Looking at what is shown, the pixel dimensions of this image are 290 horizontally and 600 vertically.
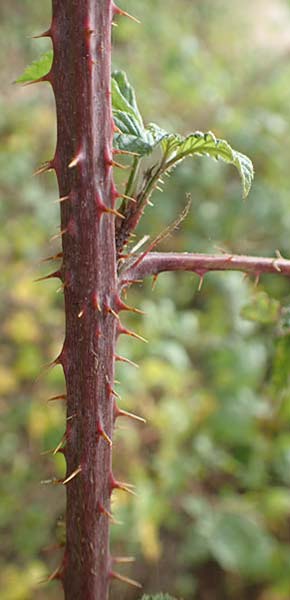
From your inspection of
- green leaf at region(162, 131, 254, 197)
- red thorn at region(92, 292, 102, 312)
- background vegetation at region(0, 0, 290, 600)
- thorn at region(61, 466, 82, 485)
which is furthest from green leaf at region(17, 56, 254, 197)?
background vegetation at region(0, 0, 290, 600)

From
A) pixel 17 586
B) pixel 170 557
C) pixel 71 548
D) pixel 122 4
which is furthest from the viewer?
pixel 122 4

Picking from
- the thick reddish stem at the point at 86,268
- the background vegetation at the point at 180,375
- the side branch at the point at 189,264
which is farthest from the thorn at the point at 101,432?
the background vegetation at the point at 180,375

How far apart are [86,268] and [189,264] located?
0.32ft

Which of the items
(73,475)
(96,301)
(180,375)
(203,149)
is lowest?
(180,375)

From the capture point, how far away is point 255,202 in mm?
2496

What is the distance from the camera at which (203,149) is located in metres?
0.50

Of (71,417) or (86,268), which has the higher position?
(86,268)

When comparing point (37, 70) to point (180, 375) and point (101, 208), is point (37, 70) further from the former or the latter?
point (180, 375)

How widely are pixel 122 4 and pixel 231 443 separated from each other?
1976 mm

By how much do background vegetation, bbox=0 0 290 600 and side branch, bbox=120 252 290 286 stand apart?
698 millimetres

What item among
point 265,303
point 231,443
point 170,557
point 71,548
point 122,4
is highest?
point 122,4

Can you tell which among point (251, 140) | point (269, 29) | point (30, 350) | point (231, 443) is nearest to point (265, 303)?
point (231, 443)

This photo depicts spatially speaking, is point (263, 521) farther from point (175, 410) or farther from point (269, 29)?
point (269, 29)

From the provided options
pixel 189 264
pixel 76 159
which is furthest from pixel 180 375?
pixel 76 159
